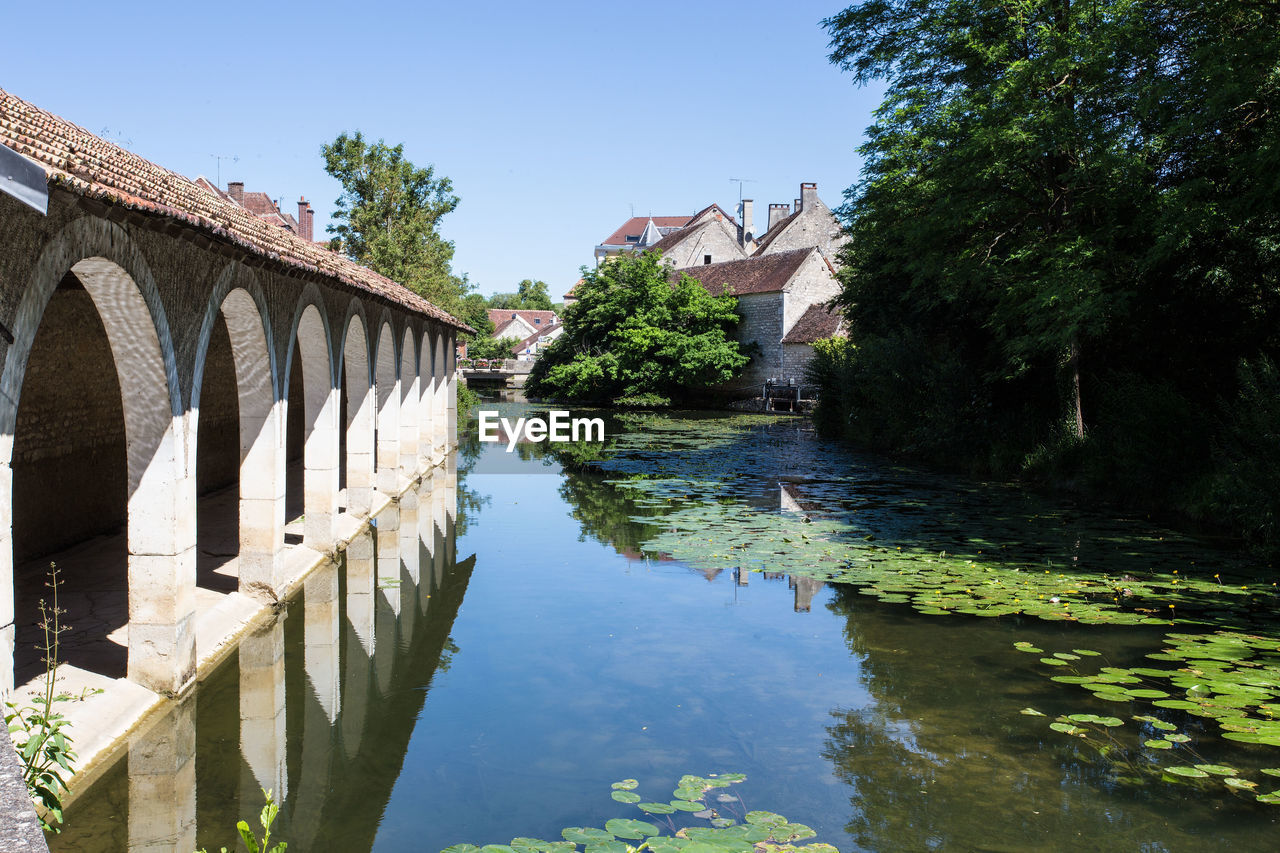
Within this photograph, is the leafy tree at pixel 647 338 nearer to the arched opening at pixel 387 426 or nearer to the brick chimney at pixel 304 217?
the brick chimney at pixel 304 217

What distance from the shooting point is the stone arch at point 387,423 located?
15.3 metres

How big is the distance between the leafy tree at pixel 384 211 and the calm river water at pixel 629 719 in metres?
23.5

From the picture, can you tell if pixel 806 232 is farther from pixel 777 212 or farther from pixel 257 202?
pixel 257 202

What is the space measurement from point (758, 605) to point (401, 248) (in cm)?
2708

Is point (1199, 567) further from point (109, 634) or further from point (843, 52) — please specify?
point (843, 52)

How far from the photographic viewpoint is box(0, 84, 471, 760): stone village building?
16.2ft

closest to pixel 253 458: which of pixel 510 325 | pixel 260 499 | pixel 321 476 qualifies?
pixel 260 499

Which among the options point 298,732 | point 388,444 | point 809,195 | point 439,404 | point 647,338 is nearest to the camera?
point 298,732

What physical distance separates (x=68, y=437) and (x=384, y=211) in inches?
1030

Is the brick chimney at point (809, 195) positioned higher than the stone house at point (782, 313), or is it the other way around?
the brick chimney at point (809, 195)

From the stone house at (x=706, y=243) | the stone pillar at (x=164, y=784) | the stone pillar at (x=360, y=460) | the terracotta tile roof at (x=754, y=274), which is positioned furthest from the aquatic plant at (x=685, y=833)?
the stone house at (x=706, y=243)

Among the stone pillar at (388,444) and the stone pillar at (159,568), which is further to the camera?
the stone pillar at (388,444)

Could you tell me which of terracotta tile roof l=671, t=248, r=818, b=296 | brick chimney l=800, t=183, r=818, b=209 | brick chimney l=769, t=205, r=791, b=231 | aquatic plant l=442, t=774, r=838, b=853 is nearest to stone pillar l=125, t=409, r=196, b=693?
aquatic plant l=442, t=774, r=838, b=853

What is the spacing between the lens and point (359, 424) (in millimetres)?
13055
